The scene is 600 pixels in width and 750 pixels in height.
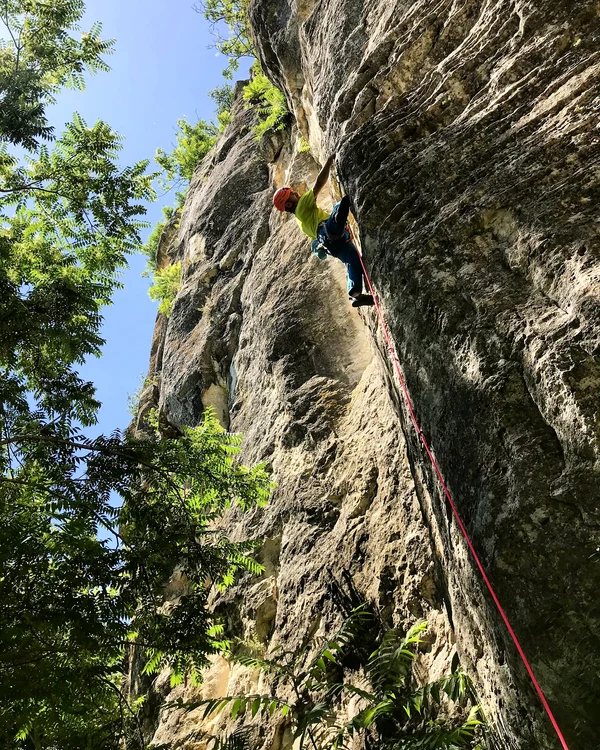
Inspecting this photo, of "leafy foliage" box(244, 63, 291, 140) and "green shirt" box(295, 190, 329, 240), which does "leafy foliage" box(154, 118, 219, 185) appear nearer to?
"leafy foliage" box(244, 63, 291, 140)

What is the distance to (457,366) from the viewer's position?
329cm

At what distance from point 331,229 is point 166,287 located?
452 inches

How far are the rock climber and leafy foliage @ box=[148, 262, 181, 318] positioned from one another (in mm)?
9711

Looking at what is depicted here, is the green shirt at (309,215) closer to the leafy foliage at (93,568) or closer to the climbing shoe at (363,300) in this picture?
the climbing shoe at (363,300)

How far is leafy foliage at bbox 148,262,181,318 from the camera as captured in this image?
16281 millimetres

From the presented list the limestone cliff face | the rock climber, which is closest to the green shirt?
the rock climber

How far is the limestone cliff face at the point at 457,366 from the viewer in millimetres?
2568

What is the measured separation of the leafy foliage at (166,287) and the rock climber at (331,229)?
382 inches

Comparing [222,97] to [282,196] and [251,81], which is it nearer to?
[251,81]

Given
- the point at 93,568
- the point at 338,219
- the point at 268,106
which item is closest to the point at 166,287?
the point at 268,106

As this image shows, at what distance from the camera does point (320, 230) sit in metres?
6.42

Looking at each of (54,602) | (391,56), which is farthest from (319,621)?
(391,56)

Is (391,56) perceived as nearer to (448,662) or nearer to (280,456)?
(280,456)

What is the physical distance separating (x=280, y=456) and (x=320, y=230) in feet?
9.97
